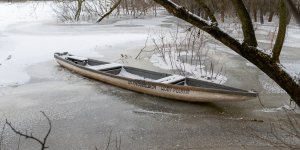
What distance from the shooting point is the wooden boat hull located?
22.2 ft

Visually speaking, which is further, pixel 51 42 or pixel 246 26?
pixel 51 42

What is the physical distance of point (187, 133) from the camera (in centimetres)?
605

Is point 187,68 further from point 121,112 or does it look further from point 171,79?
point 121,112

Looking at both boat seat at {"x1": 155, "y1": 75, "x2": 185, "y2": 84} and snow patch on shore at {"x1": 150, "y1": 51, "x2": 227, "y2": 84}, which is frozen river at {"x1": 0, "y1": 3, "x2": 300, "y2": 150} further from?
boat seat at {"x1": 155, "y1": 75, "x2": 185, "y2": 84}

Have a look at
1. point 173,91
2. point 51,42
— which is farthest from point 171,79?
point 51,42

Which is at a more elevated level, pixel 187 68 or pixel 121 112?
pixel 187 68

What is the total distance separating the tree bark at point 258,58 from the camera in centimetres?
443

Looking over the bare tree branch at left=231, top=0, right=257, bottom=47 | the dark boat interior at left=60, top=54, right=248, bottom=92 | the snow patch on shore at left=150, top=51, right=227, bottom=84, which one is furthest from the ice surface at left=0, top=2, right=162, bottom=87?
the bare tree branch at left=231, top=0, right=257, bottom=47

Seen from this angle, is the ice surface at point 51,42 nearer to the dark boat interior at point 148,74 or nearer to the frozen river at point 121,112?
the frozen river at point 121,112

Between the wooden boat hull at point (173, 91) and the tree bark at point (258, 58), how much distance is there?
1.98 m

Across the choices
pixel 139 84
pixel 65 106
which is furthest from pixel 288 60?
pixel 65 106

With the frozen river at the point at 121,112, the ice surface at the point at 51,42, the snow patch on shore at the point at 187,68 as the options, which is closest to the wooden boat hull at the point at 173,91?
the frozen river at the point at 121,112

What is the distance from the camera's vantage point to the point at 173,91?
298 inches

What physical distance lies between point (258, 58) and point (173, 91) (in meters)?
3.19
